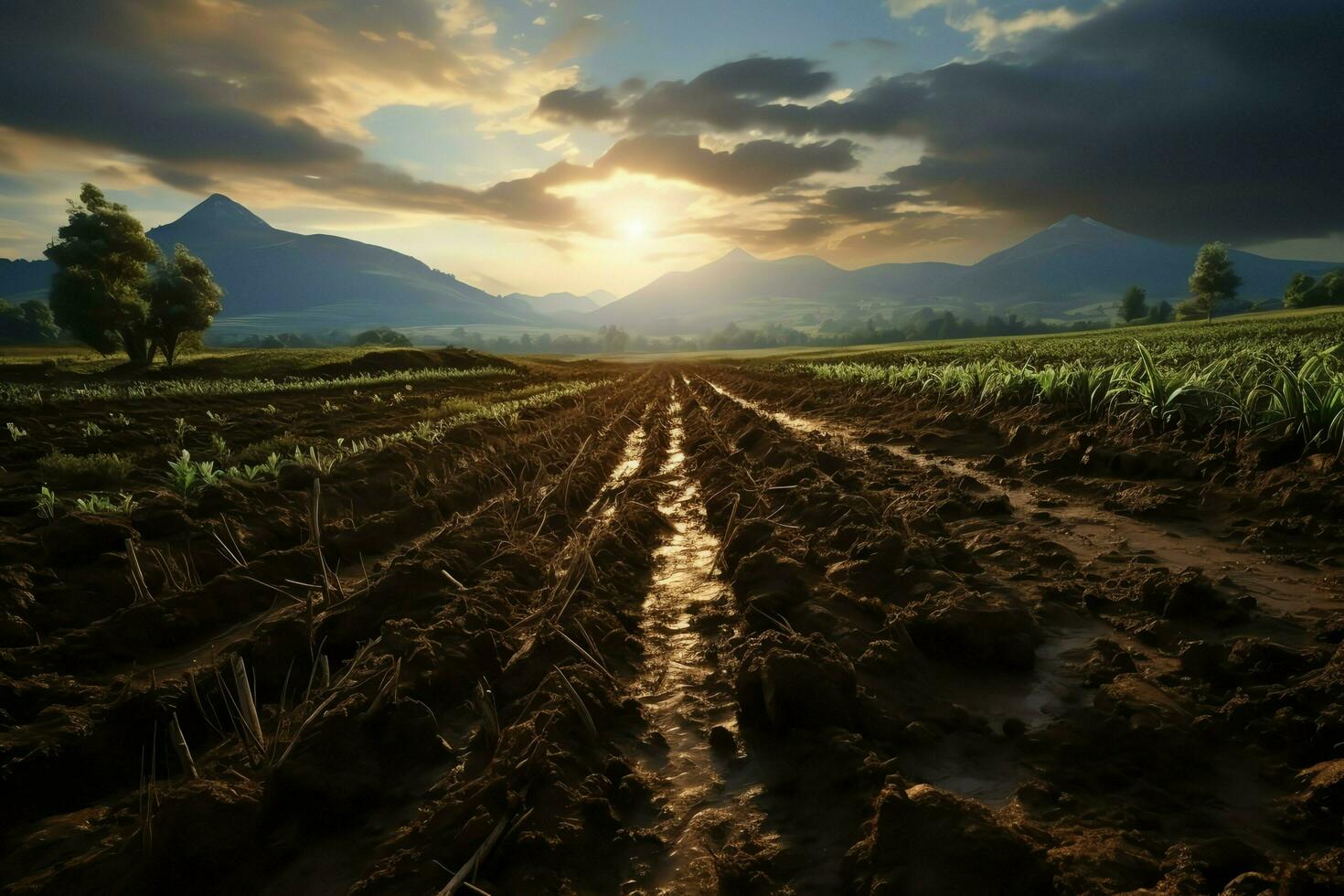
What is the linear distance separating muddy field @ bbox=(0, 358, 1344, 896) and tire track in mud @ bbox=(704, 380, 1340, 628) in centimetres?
3

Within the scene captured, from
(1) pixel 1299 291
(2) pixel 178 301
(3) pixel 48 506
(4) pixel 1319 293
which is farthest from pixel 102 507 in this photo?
(1) pixel 1299 291

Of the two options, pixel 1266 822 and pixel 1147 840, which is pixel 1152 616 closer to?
pixel 1266 822

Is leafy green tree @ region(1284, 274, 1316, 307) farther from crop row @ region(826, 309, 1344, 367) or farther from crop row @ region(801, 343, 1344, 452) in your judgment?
crop row @ region(801, 343, 1344, 452)

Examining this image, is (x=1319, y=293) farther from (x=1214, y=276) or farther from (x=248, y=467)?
(x=248, y=467)

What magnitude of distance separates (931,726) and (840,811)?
594 millimetres

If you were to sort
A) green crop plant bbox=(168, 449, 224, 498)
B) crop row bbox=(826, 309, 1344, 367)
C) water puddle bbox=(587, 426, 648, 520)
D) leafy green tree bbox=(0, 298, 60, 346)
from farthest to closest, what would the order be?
leafy green tree bbox=(0, 298, 60, 346) < crop row bbox=(826, 309, 1344, 367) < water puddle bbox=(587, 426, 648, 520) < green crop plant bbox=(168, 449, 224, 498)

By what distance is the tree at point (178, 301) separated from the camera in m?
33.2

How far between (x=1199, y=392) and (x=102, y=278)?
45.9 meters

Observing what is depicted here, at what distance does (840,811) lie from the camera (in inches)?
72.7

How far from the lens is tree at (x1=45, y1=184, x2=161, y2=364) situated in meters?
32.2

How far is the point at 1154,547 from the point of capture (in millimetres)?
3791

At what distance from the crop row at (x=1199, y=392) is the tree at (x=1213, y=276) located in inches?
3009

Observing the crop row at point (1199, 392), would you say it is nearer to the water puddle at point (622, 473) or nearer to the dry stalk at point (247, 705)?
the water puddle at point (622, 473)

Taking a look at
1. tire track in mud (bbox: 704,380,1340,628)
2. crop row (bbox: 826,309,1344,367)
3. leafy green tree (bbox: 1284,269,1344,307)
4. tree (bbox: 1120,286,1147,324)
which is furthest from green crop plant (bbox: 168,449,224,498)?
tree (bbox: 1120,286,1147,324)
